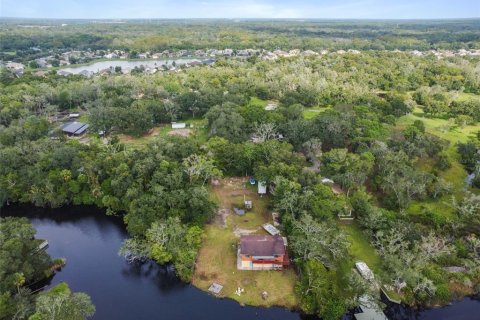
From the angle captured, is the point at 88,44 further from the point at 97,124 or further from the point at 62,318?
the point at 62,318

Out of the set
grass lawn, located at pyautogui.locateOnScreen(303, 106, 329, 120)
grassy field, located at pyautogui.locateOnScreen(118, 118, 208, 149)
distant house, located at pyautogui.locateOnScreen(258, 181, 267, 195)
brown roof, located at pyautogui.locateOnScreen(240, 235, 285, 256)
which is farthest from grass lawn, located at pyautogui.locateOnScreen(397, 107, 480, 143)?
brown roof, located at pyautogui.locateOnScreen(240, 235, 285, 256)

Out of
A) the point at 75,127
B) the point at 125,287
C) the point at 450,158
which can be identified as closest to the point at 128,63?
the point at 75,127

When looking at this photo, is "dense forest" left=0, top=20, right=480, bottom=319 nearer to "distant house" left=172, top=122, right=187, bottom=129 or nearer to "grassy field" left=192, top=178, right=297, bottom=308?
"grassy field" left=192, top=178, right=297, bottom=308

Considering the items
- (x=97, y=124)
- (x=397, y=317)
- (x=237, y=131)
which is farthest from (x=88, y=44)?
(x=397, y=317)

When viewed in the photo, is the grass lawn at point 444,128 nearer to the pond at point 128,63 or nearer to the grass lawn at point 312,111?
the grass lawn at point 312,111

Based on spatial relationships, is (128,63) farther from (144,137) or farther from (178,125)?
(144,137)
